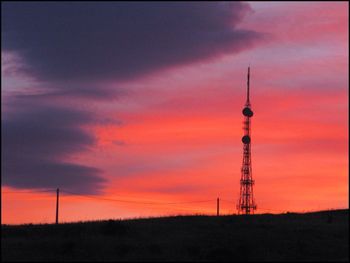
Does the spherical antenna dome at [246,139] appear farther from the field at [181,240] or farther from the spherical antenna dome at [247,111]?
the field at [181,240]

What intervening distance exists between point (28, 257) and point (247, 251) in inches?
497

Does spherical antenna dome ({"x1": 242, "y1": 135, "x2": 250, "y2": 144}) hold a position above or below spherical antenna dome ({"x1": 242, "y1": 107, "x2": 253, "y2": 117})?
below

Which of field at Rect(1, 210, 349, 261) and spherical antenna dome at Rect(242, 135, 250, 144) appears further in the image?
spherical antenna dome at Rect(242, 135, 250, 144)

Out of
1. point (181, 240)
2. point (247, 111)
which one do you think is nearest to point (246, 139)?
point (247, 111)

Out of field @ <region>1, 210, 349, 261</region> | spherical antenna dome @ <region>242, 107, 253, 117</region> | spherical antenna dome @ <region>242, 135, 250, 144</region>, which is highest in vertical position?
spherical antenna dome @ <region>242, 107, 253, 117</region>

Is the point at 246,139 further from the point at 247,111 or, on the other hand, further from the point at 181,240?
the point at 181,240

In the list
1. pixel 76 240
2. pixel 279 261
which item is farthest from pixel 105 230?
pixel 279 261

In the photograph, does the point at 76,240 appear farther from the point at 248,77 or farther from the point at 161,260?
the point at 248,77

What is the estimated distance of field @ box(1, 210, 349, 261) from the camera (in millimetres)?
45500

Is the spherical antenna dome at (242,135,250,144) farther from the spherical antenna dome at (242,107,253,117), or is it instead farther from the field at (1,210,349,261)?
the field at (1,210,349,261)

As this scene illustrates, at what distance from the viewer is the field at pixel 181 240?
4550cm

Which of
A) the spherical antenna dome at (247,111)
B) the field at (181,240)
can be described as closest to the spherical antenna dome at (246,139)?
the spherical antenna dome at (247,111)

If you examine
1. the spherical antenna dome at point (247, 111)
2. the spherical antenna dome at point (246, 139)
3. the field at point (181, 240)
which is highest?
the spherical antenna dome at point (247, 111)

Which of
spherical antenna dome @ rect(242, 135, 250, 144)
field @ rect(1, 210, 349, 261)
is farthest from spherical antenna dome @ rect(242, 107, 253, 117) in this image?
field @ rect(1, 210, 349, 261)
